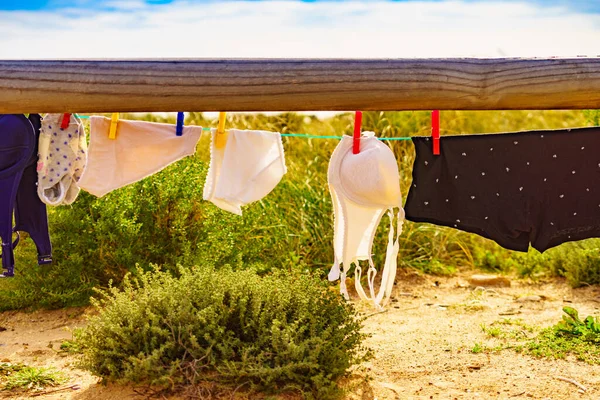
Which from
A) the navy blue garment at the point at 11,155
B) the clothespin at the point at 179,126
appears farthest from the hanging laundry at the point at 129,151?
the navy blue garment at the point at 11,155

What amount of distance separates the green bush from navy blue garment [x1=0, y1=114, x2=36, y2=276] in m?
0.68

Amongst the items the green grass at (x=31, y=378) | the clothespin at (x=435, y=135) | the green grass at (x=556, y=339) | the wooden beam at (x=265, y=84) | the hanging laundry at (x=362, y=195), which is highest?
the wooden beam at (x=265, y=84)

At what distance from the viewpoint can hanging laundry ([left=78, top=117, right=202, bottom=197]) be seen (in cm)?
361

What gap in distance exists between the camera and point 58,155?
371cm

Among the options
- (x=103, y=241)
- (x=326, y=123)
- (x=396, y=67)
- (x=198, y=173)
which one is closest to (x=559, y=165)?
(x=396, y=67)

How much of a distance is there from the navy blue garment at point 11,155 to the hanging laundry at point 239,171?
0.84 m

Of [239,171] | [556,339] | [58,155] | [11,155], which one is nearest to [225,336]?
[239,171]

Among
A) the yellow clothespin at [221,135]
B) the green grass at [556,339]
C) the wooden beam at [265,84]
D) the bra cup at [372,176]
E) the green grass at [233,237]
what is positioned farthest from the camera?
the green grass at [233,237]

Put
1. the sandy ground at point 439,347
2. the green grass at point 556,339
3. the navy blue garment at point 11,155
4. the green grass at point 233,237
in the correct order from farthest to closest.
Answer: the green grass at point 233,237 < the green grass at point 556,339 < the sandy ground at point 439,347 < the navy blue garment at point 11,155

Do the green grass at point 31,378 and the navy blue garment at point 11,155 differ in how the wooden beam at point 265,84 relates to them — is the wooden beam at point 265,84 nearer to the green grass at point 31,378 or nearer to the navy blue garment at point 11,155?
the navy blue garment at point 11,155

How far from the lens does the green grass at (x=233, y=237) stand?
5.56 meters

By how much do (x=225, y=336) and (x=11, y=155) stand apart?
128 centimetres

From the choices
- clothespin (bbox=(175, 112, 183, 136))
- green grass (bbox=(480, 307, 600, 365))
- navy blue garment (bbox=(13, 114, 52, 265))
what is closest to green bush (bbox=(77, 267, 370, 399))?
navy blue garment (bbox=(13, 114, 52, 265))

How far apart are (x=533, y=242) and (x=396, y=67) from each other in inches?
43.3
